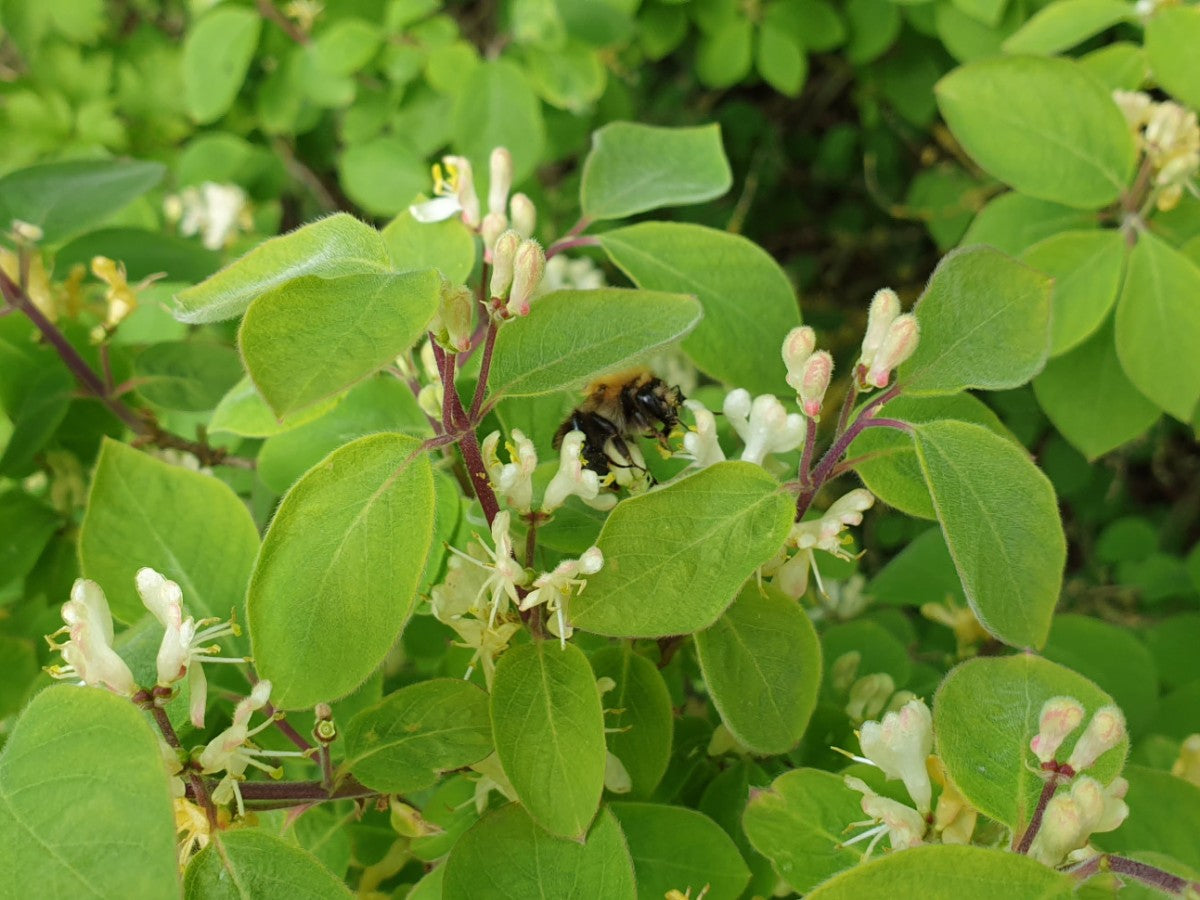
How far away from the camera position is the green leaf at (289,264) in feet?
Answer: 2.22

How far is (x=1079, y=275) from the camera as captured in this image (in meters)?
1.26

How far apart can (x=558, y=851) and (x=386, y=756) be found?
5.9 inches

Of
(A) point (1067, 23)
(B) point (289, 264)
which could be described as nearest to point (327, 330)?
(B) point (289, 264)

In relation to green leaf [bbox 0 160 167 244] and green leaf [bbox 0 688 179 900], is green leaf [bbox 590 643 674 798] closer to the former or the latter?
green leaf [bbox 0 688 179 900]

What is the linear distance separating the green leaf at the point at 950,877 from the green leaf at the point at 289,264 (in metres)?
0.48

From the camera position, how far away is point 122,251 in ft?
4.42

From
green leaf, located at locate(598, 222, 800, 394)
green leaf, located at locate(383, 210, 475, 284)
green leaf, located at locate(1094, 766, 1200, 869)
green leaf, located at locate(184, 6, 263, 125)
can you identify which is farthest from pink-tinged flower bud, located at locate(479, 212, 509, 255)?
green leaf, located at locate(184, 6, 263, 125)

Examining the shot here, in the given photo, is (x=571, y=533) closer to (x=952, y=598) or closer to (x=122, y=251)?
(x=952, y=598)

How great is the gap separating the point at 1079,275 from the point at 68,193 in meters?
1.26

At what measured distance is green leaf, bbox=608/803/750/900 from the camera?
0.82 meters

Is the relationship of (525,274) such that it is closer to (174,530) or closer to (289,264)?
(289,264)

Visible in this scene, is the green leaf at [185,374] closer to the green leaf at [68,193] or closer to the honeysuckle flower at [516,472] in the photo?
the green leaf at [68,193]

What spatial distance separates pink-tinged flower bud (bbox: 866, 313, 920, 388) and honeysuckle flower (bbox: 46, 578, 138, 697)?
58cm

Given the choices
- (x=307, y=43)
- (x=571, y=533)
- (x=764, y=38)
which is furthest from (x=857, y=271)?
(x=571, y=533)
